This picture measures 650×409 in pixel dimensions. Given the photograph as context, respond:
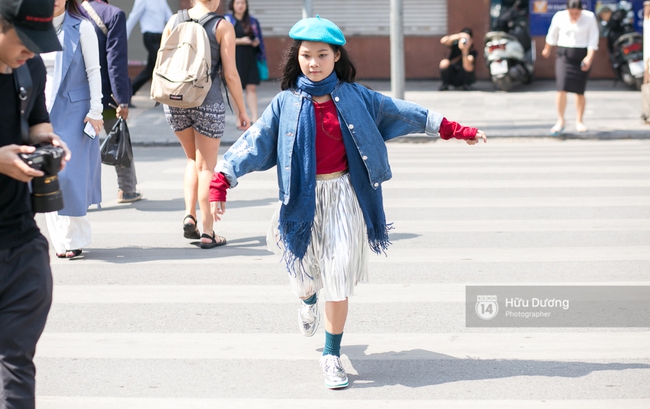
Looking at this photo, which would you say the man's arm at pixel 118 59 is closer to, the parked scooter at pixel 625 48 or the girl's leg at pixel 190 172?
the girl's leg at pixel 190 172

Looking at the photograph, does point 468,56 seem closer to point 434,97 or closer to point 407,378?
point 434,97

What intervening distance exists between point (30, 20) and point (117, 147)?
4630 millimetres

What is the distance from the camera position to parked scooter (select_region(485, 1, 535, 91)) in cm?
1667

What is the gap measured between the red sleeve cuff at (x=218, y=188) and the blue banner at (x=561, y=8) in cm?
1484

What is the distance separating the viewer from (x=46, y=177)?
3240 millimetres

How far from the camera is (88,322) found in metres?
5.32

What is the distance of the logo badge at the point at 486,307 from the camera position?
17.5 feet

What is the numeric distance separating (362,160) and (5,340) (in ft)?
6.11

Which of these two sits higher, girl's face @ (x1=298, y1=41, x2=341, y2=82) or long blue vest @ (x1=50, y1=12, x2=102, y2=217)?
girl's face @ (x1=298, y1=41, x2=341, y2=82)

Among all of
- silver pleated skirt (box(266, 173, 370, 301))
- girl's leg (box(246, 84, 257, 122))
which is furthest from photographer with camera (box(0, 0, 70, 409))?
girl's leg (box(246, 84, 257, 122))

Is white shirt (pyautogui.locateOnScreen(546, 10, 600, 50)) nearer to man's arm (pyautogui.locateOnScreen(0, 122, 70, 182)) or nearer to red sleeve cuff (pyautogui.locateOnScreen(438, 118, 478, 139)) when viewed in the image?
red sleeve cuff (pyautogui.locateOnScreen(438, 118, 478, 139))

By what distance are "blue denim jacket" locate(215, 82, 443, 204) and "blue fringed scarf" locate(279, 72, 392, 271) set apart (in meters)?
0.04

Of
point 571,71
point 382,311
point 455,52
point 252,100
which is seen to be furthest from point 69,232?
point 455,52

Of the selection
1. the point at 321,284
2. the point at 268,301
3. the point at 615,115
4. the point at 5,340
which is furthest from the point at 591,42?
the point at 5,340
